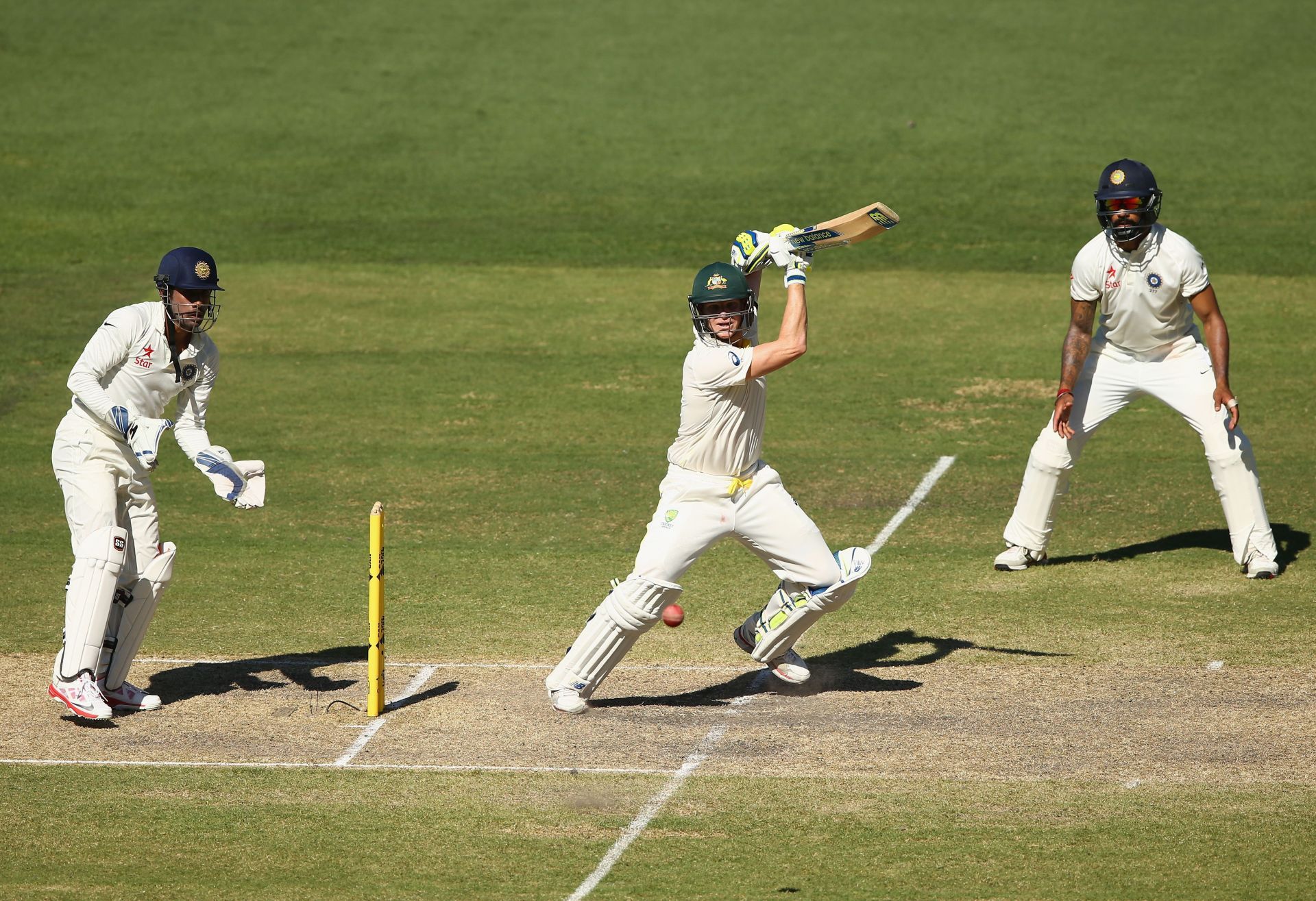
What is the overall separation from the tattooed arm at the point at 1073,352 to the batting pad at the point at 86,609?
20.1ft

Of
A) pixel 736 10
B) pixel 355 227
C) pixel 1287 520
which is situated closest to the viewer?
pixel 1287 520

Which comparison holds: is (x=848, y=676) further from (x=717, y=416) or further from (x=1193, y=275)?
(x=1193, y=275)

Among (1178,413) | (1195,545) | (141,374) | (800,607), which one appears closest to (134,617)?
(141,374)

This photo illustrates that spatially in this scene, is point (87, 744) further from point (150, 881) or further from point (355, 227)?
point (355, 227)

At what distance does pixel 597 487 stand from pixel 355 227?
985 cm

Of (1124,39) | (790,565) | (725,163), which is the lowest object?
(790,565)

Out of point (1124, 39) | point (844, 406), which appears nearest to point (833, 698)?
point (844, 406)

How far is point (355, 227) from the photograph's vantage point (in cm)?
2247

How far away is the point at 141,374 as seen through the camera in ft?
30.0

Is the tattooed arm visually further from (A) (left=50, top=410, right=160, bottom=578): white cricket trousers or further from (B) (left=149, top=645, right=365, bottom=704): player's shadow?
(A) (left=50, top=410, right=160, bottom=578): white cricket trousers

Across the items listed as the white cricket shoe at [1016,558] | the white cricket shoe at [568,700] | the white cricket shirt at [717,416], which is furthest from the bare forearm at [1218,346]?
the white cricket shoe at [568,700]

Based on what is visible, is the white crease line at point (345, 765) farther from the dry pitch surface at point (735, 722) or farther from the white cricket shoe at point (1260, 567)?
the white cricket shoe at point (1260, 567)

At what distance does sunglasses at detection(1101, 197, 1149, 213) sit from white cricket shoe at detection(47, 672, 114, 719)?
6.80 metres

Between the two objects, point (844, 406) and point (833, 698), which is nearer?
point (833, 698)
